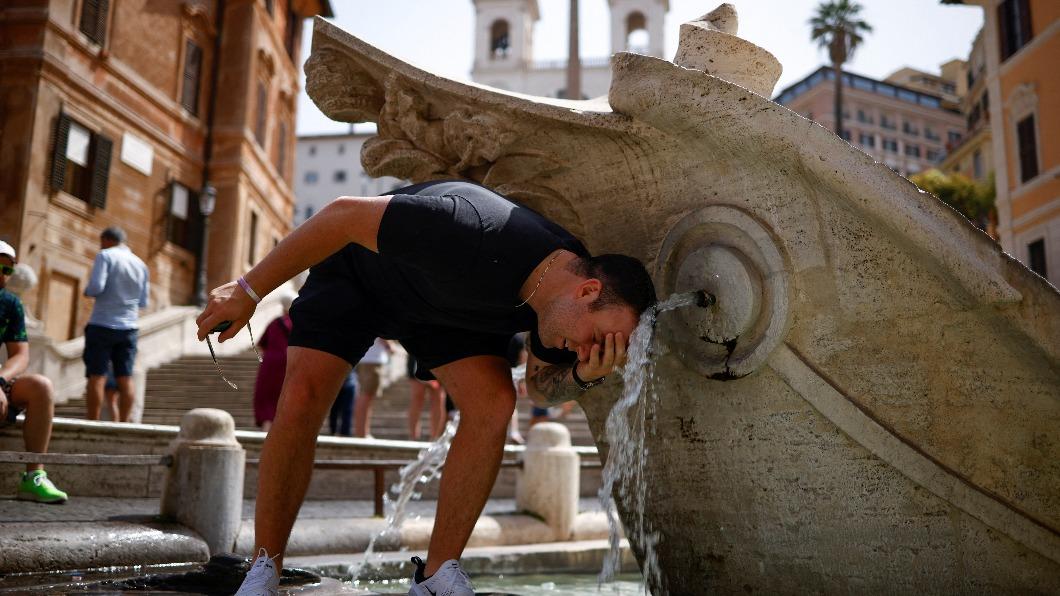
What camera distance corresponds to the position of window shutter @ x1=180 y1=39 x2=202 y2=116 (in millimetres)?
23891

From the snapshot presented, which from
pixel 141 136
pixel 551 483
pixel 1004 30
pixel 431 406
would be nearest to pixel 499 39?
pixel 1004 30

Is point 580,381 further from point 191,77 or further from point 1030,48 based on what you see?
point 1030,48

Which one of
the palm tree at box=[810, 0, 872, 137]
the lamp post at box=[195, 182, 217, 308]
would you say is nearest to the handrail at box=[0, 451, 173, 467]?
the lamp post at box=[195, 182, 217, 308]

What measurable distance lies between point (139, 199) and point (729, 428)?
21209 mm

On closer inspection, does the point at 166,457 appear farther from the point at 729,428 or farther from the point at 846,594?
the point at 846,594

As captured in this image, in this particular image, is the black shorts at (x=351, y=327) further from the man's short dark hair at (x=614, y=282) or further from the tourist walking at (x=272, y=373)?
the tourist walking at (x=272, y=373)

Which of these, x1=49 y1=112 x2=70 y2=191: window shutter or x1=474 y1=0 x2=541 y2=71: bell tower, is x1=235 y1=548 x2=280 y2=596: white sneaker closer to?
x1=49 y1=112 x2=70 y2=191: window shutter

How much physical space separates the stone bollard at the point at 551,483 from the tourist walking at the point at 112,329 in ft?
11.0

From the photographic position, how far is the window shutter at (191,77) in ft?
78.4

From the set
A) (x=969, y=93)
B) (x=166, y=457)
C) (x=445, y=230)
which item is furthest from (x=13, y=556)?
(x=969, y=93)

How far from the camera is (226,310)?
8.08ft

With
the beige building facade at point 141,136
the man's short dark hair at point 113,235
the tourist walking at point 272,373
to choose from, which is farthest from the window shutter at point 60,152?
the tourist walking at point 272,373

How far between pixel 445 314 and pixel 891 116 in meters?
71.6

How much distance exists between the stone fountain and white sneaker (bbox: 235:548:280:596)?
1.25 m
